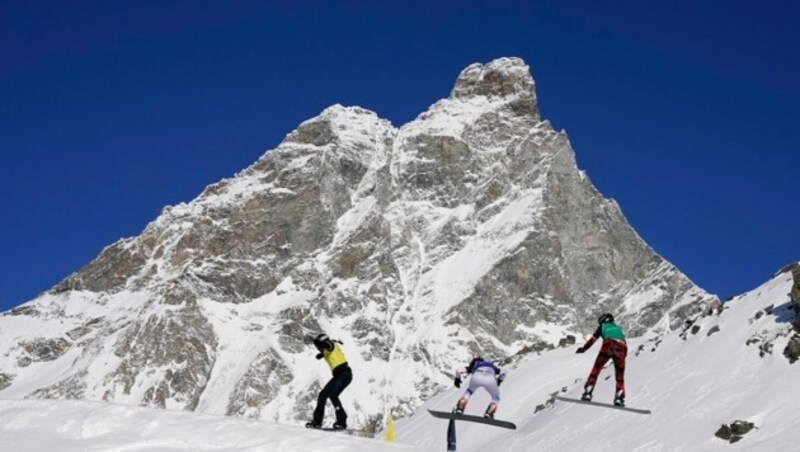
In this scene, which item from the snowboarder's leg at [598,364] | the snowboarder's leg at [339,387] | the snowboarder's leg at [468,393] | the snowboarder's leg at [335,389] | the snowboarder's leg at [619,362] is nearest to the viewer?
the snowboarder's leg at [335,389]

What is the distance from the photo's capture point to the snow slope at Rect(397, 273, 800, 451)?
2803cm

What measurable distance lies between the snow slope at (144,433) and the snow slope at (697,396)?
1233 cm

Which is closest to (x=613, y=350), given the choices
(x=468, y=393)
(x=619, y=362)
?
(x=619, y=362)

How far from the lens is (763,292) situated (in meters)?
35.5

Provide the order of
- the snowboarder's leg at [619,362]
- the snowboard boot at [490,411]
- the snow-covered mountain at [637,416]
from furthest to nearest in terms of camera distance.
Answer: the snowboarder's leg at [619,362], the snowboard boot at [490,411], the snow-covered mountain at [637,416]

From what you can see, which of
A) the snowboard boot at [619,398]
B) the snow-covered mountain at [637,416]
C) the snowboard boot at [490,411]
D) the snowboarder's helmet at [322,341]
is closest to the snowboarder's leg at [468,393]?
the snowboard boot at [490,411]

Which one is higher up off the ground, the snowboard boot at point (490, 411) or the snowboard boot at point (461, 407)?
the snowboard boot at point (461, 407)

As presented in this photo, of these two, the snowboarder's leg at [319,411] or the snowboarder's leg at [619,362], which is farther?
the snowboarder's leg at [619,362]

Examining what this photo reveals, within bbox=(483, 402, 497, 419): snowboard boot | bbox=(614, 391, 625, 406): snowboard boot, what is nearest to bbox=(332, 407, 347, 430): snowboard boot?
bbox=(483, 402, 497, 419): snowboard boot

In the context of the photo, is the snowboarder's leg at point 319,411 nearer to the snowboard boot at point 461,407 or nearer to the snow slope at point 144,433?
the snow slope at point 144,433

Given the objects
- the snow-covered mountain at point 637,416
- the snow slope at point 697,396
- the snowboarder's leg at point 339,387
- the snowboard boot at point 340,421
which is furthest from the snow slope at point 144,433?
the snow slope at point 697,396

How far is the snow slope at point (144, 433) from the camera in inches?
690

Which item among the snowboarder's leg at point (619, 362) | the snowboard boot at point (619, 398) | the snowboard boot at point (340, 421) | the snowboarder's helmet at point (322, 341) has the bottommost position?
the snowboard boot at point (619, 398)

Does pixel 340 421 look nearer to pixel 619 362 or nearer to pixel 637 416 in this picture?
pixel 619 362
